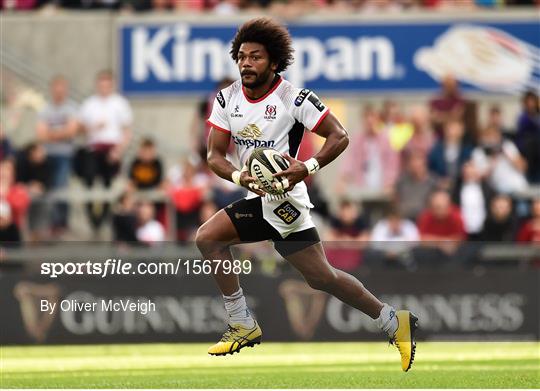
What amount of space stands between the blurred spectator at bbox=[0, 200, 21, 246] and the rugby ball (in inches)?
341

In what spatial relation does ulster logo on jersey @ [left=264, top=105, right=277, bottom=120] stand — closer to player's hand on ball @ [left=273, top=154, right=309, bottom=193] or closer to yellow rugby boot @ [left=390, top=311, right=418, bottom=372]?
player's hand on ball @ [left=273, top=154, right=309, bottom=193]

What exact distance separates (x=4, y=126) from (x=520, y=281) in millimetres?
7409

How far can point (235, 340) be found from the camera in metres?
10.9

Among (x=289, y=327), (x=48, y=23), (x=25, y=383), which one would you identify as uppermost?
(x=48, y=23)

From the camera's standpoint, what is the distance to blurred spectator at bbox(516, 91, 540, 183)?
20.4 m

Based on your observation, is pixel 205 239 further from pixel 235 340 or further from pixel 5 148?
pixel 5 148

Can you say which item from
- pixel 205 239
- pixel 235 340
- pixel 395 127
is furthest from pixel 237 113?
pixel 395 127

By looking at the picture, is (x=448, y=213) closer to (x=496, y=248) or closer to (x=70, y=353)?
(x=496, y=248)

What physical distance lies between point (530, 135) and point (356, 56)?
3.11m

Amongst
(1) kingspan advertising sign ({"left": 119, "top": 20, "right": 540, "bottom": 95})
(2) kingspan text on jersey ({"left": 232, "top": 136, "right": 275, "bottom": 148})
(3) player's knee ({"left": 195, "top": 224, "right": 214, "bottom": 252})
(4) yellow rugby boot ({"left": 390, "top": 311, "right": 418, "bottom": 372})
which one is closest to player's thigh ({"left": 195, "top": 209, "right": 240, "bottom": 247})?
(3) player's knee ({"left": 195, "top": 224, "right": 214, "bottom": 252})

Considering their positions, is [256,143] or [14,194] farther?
[14,194]

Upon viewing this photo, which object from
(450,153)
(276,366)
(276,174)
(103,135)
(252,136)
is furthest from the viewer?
(450,153)

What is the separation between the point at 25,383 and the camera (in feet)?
39.6

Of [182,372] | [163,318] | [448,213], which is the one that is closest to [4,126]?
[163,318]
